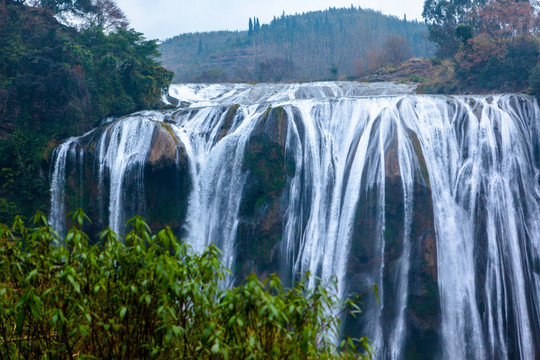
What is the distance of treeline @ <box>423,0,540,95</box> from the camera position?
21203 millimetres

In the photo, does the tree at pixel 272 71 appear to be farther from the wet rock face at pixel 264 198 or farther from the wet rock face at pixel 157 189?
the wet rock face at pixel 157 189

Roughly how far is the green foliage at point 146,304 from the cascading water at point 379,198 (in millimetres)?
10601

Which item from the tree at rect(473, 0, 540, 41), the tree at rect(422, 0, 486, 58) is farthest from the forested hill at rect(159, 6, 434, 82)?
the tree at rect(473, 0, 540, 41)

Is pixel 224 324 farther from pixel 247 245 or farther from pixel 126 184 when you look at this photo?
pixel 126 184

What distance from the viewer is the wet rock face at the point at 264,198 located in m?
15.2

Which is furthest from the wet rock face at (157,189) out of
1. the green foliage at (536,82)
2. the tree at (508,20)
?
the tree at (508,20)

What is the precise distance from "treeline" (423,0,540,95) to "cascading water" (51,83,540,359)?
552cm

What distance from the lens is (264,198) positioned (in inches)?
621

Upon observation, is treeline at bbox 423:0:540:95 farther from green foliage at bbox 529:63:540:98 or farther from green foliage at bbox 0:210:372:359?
green foliage at bbox 0:210:372:359

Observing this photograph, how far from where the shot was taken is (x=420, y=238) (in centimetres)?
1403

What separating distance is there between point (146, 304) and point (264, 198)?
12316 mm

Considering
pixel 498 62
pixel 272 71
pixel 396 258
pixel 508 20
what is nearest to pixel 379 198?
pixel 396 258

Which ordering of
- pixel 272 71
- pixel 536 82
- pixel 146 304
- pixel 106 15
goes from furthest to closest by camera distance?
pixel 272 71 < pixel 106 15 < pixel 536 82 < pixel 146 304

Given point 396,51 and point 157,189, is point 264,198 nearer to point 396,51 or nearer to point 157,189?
point 157,189
